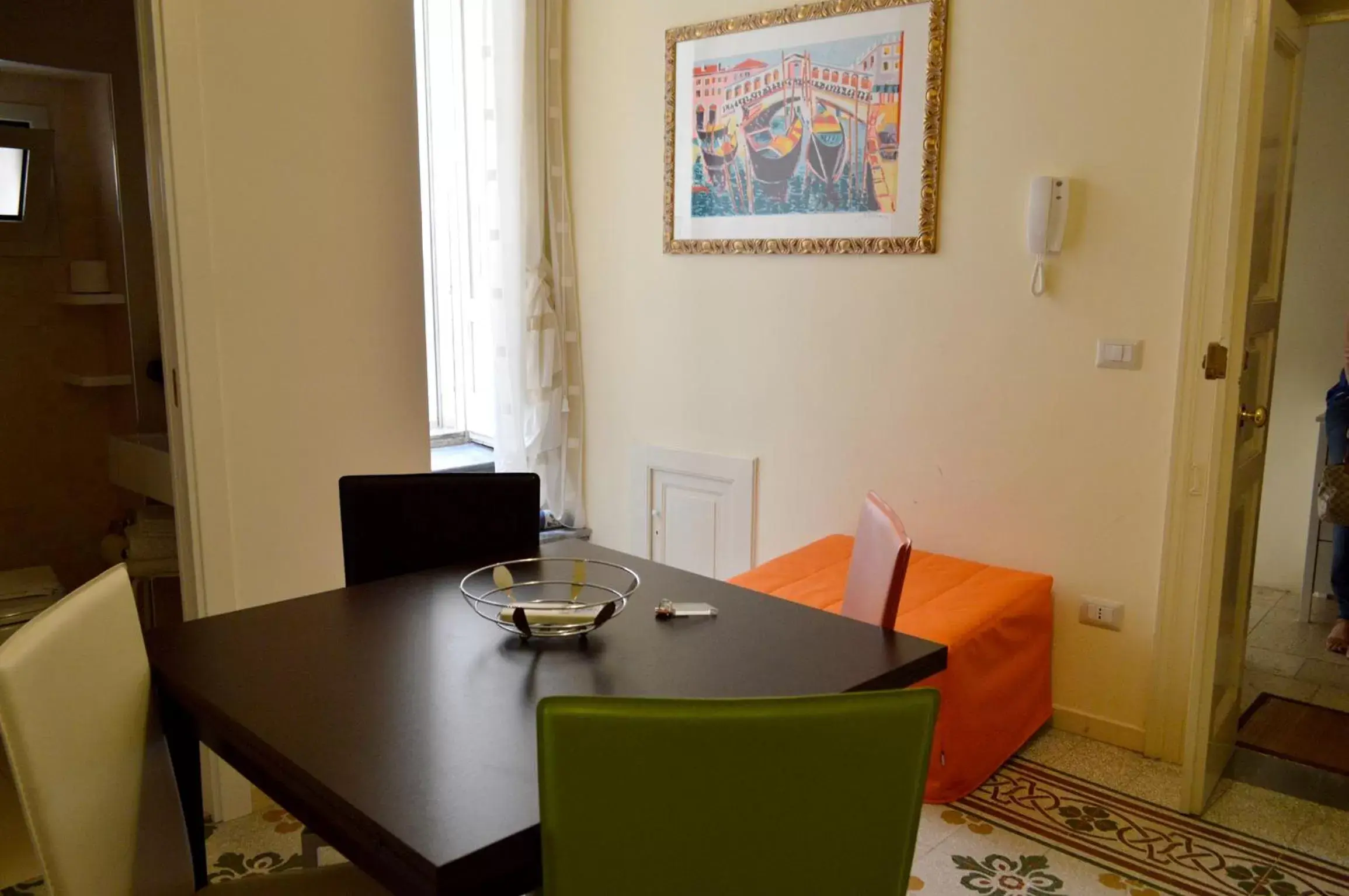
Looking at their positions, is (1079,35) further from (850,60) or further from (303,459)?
(303,459)

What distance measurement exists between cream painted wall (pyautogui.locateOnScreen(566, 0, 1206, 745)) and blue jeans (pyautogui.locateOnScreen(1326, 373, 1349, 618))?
4.61 feet

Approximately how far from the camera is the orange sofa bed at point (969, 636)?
2637 mm

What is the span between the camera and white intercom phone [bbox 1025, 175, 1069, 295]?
2.91 metres

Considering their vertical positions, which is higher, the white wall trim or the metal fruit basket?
the metal fruit basket

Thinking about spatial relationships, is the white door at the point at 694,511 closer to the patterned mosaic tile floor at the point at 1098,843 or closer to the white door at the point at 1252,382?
the patterned mosaic tile floor at the point at 1098,843

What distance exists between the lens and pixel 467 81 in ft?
A: 13.5

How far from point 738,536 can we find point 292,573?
1683 millimetres

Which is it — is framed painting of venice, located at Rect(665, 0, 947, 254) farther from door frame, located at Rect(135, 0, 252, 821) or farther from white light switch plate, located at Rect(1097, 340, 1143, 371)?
door frame, located at Rect(135, 0, 252, 821)

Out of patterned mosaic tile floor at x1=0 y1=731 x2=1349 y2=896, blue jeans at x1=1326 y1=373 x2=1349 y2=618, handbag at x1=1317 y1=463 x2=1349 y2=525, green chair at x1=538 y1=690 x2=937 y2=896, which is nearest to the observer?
green chair at x1=538 y1=690 x2=937 y2=896

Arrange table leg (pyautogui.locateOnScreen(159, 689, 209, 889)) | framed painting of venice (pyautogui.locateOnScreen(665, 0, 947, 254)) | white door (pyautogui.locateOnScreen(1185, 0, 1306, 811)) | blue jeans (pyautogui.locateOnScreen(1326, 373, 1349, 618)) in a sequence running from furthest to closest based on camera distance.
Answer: blue jeans (pyautogui.locateOnScreen(1326, 373, 1349, 618)) < framed painting of venice (pyautogui.locateOnScreen(665, 0, 947, 254)) < white door (pyautogui.locateOnScreen(1185, 0, 1306, 811)) < table leg (pyautogui.locateOnScreen(159, 689, 209, 889))

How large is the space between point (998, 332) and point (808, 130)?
94 cm

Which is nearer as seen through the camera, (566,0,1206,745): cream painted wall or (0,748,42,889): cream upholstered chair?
(0,748,42,889): cream upholstered chair

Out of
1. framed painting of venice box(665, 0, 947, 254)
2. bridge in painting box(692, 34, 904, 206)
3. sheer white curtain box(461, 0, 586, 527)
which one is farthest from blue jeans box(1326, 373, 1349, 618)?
sheer white curtain box(461, 0, 586, 527)

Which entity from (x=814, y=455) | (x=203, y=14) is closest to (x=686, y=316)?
(x=814, y=455)
